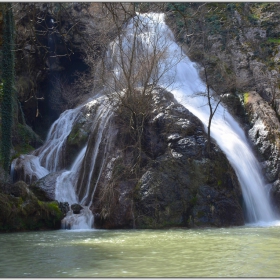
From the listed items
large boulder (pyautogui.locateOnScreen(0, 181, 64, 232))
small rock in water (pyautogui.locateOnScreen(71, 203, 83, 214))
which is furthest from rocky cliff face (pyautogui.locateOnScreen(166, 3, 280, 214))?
large boulder (pyautogui.locateOnScreen(0, 181, 64, 232))

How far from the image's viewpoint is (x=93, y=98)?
23078 millimetres

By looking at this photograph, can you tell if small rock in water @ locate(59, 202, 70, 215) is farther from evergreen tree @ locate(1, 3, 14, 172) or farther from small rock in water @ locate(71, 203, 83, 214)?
evergreen tree @ locate(1, 3, 14, 172)

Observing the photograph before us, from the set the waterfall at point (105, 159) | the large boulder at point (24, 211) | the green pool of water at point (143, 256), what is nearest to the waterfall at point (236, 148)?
the waterfall at point (105, 159)

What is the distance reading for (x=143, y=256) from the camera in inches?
315

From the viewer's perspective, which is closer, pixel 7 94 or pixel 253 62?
pixel 7 94

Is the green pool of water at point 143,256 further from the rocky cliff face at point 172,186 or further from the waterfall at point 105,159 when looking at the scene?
the waterfall at point 105,159

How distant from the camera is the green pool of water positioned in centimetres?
658

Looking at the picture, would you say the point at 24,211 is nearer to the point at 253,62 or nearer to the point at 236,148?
the point at 236,148

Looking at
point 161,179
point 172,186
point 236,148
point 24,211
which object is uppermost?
point 236,148

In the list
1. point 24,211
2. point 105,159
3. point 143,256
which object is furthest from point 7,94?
point 143,256

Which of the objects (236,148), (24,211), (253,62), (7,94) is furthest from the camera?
(253,62)

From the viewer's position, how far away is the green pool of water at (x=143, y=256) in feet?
21.6

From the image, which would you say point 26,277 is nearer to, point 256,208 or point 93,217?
point 93,217

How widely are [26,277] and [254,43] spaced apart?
949 inches
